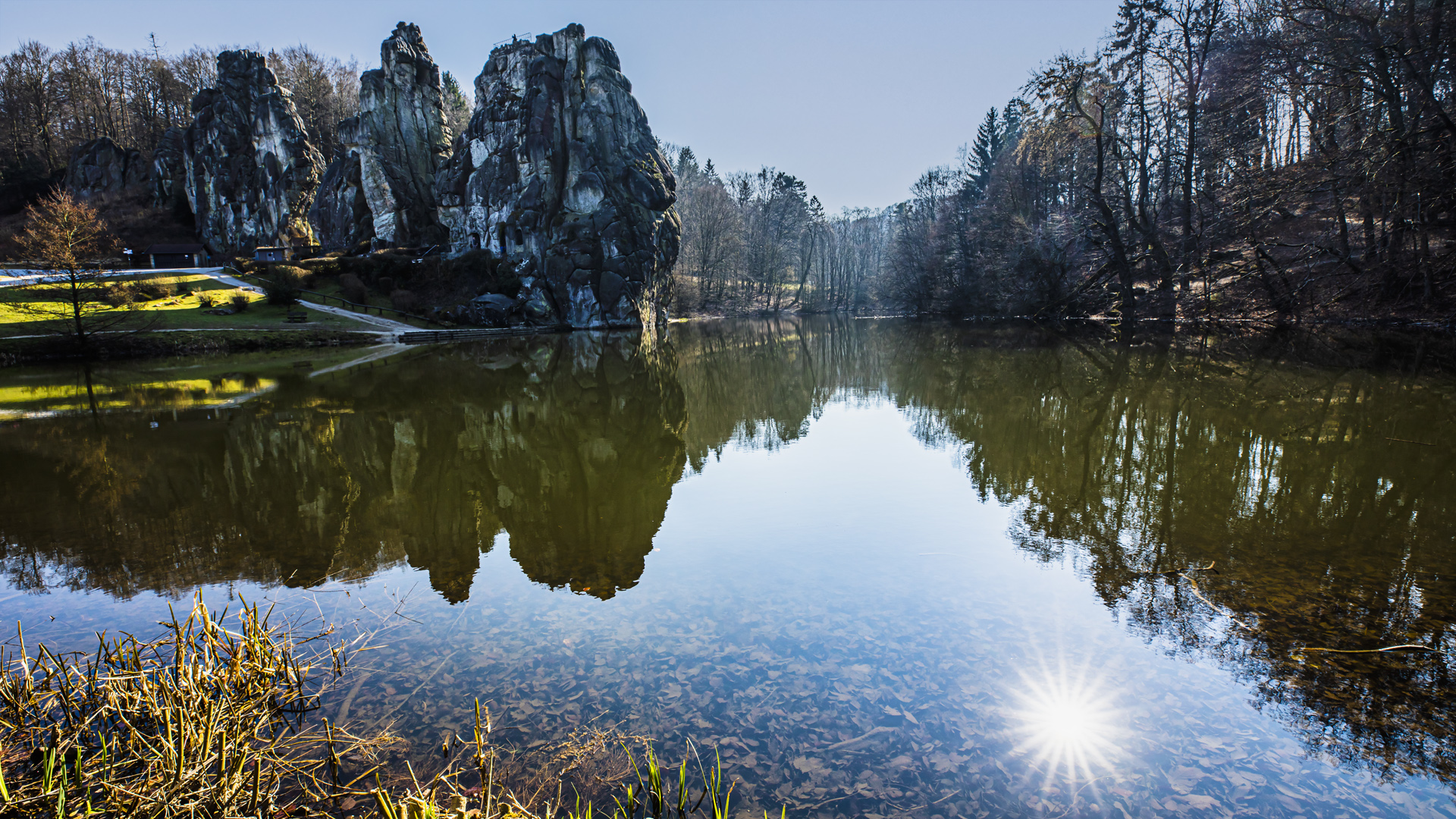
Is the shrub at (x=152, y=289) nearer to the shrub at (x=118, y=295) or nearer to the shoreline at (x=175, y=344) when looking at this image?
the shrub at (x=118, y=295)

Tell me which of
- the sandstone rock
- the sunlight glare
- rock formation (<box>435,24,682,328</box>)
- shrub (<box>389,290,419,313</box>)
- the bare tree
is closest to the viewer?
the sunlight glare

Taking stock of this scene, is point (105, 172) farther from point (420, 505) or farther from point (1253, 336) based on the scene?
point (1253, 336)

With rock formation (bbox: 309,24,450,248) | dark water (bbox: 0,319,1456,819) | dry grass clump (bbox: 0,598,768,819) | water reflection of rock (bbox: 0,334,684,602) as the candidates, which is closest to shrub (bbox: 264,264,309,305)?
rock formation (bbox: 309,24,450,248)

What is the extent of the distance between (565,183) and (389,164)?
16849 millimetres

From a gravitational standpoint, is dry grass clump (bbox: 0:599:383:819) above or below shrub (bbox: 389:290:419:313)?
below

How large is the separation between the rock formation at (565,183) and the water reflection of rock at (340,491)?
3352 cm

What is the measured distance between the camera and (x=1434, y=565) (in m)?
5.96

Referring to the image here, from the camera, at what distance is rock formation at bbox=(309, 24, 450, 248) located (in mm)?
55375

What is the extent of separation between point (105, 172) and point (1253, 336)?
94.4 m

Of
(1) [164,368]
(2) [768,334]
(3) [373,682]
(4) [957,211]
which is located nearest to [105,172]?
(1) [164,368]

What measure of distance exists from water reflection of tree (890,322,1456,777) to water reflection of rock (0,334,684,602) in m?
4.85

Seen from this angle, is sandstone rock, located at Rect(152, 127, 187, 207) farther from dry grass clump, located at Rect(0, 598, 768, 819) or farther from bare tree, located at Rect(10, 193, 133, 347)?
dry grass clump, located at Rect(0, 598, 768, 819)

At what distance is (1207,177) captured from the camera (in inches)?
1302

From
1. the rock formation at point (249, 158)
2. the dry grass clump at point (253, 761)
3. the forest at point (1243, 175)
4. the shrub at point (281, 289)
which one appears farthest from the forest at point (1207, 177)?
the shrub at point (281, 289)
